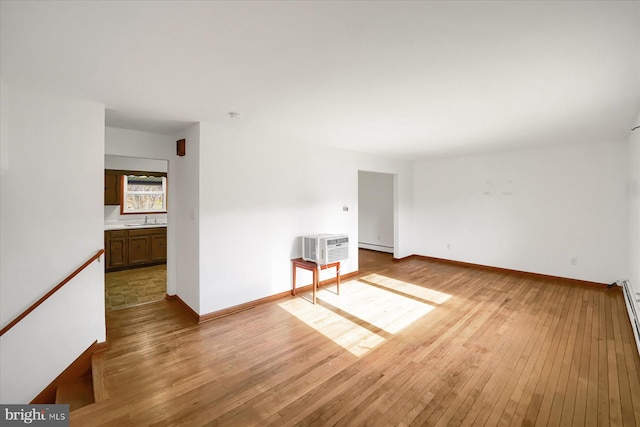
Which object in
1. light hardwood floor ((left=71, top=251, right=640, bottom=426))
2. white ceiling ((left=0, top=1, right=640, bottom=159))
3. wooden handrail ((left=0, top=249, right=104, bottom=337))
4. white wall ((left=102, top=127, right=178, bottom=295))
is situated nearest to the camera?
white ceiling ((left=0, top=1, right=640, bottom=159))

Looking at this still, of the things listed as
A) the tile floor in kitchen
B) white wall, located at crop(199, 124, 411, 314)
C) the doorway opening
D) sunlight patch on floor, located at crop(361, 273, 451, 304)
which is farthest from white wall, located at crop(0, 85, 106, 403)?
sunlight patch on floor, located at crop(361, 273, 451, 304)

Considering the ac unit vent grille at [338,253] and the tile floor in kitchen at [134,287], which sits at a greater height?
the ac unit vent grille at [338,253]

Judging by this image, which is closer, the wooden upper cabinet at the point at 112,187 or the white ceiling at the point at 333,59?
the white ceiling at the point at 333,59

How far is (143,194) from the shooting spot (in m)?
6.37

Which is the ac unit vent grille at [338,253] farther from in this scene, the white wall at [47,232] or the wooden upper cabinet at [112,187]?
the wooden upper cabinet at [112,187]

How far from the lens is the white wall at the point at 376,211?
755cm

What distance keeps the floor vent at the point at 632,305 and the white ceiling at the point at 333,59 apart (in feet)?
7.23

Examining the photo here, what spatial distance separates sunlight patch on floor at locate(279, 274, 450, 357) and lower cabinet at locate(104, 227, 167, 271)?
373 centimetres

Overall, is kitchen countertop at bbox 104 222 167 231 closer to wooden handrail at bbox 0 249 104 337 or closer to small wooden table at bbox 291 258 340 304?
wooden handrail at bbox 0 249 104 337

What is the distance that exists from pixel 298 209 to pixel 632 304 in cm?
446

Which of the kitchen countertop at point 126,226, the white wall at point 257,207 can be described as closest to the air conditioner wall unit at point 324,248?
the white wall at point 257,207

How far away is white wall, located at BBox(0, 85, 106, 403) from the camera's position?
2252 millimetres

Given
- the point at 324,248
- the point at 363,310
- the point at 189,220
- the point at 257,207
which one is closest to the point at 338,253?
the point at 324,248

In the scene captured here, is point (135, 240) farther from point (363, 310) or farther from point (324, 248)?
point (363, 310)
